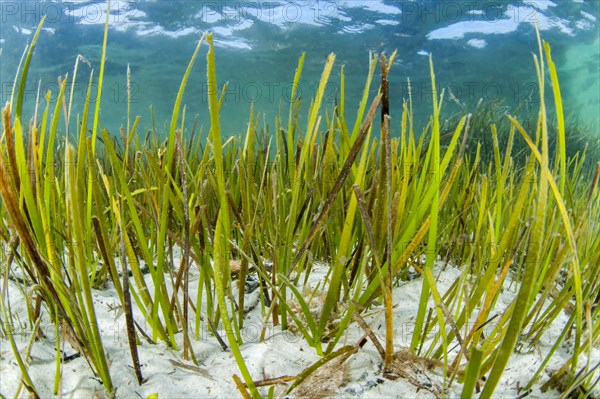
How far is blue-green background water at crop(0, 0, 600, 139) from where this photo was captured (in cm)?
1816

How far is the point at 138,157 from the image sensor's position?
1.39 meters

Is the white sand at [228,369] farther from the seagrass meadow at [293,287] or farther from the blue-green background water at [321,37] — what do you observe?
the blue-green background water at [321,37]

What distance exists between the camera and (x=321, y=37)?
20.2 meters

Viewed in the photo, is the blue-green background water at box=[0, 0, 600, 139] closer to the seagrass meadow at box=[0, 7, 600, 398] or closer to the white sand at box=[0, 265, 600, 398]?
the seagrass meadow at box=[0, 7, 600, 398]

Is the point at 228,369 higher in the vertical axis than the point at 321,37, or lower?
lower

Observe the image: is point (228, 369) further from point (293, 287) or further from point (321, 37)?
point (321, 37)

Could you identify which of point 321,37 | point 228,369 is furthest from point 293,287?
point 321,37

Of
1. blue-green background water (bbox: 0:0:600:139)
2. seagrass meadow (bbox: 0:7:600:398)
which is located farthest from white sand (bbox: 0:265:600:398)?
blue-green background water (bbox: 0:0:600:139)

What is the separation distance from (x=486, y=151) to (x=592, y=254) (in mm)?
7377

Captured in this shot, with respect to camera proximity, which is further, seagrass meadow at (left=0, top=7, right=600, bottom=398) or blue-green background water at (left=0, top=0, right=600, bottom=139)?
blue-green background water at (left=0, top=0, right=600, bottom=139)

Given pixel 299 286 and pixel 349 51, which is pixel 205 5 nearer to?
pixel 349 51

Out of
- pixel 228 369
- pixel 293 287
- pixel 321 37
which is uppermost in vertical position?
pixel 321 37

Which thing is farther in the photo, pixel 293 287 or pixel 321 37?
pixel 321 37

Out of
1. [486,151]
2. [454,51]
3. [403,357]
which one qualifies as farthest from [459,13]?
[403,357]
